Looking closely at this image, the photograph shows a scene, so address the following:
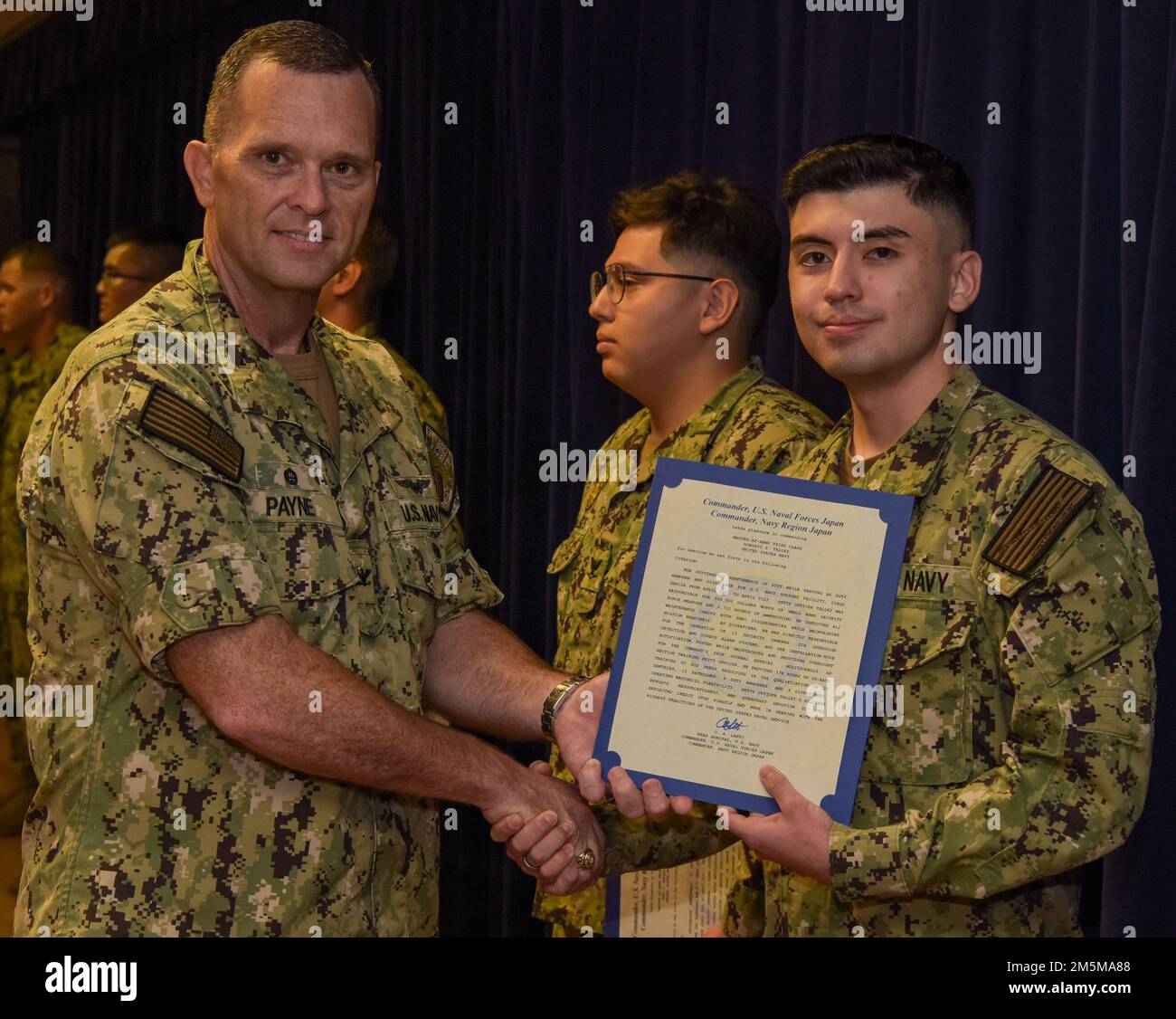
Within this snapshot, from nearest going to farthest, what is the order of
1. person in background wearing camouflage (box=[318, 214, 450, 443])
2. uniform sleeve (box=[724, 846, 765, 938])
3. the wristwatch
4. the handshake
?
the handshake
uniform sleeve (box=[724, 846, 765, 938])
the wristwatch
person in background wearing camouflage (box=[318, 214, 450, 443])

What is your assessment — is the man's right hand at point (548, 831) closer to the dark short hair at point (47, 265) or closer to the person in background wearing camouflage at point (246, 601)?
the person in background wearing camouflage at point (246, 601)

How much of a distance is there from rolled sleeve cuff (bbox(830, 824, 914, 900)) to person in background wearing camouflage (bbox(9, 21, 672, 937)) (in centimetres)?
50

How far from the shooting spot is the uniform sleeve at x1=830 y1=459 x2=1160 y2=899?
1677 mm

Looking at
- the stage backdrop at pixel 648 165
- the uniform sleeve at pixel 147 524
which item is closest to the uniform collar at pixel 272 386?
the uniform sleeve at pixel 147 524

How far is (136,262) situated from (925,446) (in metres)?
3.52

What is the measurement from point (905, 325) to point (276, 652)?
978mm

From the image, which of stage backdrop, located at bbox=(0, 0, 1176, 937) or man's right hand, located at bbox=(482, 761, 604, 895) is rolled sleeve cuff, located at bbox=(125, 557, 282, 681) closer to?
man's right hand, located at bbox=(482, 761, 604, 895)

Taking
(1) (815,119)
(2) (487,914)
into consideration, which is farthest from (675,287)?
(2) (487,914)

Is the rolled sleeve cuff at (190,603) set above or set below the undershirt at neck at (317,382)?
below

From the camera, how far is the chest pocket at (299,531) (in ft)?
6.26

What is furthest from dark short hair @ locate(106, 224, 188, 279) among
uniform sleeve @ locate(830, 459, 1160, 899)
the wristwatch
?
uniform sleeve @ locate(830, 459, 1160, 899)

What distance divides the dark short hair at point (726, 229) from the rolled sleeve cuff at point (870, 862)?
1.46 metres

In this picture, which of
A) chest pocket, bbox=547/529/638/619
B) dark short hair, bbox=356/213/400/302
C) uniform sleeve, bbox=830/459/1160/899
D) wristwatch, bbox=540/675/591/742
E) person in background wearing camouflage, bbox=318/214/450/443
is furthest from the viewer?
dark short hair, bbox=356/213/400/302

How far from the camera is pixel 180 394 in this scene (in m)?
1.85
